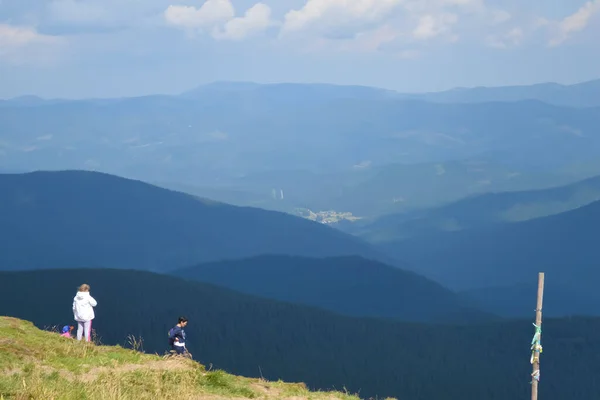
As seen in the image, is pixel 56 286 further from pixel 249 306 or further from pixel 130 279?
pixel 249 306

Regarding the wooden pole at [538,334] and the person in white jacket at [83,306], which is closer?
the wooden pole at [538,334]

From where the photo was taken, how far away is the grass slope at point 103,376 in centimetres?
1445

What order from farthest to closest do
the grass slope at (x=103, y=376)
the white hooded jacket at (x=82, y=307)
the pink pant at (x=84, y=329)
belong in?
1. the pink pant at (x=84, y=329)
2. the white hooded jacket at (x=82, y=307)
3. the grass slope at (x=103, y=376)

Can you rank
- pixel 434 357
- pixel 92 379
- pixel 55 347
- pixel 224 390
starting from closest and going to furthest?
1. pixel 92 379
2. pixel 224 390
3. pixel 55 347
4. pixel 434 357

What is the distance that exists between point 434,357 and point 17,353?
104046 millimetres

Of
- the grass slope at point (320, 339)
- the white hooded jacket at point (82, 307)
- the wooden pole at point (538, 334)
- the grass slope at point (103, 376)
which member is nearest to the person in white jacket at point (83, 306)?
the white hooded jacket at point (82, 307)

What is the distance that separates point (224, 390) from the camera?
18.2 m

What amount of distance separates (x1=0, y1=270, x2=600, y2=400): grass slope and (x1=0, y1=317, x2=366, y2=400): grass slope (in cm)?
7845

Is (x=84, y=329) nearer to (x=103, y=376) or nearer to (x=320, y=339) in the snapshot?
(x=103, y=376)

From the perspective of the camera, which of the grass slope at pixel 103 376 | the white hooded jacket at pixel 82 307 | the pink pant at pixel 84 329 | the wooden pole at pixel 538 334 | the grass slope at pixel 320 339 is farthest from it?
the grass slope at pixel 320 339

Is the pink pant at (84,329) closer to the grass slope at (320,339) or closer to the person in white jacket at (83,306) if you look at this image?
the person in white jacket at (83,306)

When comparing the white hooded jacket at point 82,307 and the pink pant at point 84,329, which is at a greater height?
the white hooded jacket at point 82,307

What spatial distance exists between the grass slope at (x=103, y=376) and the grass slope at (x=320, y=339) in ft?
257

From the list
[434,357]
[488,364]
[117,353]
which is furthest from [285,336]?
[117,353]
